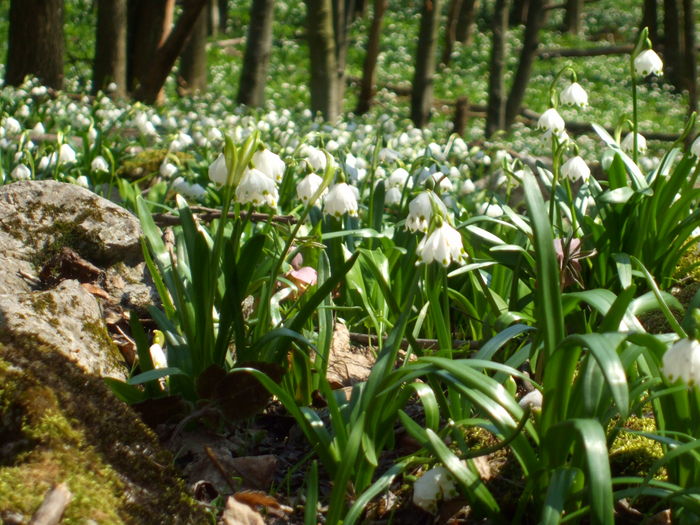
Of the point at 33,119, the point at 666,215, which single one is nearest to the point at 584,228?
the point at 666,215

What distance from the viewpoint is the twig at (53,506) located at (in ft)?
4.80

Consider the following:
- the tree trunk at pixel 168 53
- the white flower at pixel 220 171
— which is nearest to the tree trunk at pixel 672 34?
the tree trunk at pixel 168 53

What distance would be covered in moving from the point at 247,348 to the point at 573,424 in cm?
101

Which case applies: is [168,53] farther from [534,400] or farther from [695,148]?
[534,400]

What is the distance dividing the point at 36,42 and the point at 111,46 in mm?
816

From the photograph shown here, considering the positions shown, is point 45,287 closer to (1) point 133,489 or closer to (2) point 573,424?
(1) point 133,489

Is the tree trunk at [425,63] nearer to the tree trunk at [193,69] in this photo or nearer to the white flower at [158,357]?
the tree trunk at [193,69]

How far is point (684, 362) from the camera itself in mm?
1506

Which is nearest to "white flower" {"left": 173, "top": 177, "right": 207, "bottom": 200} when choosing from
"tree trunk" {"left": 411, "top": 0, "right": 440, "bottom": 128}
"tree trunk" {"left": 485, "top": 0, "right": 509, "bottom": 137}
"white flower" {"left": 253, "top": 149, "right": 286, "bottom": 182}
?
"white flower" {"left": 253, "top": 149, "right": 286, "bottom": 182}

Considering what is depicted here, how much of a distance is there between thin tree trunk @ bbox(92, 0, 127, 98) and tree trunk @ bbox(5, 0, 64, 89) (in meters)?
0.43

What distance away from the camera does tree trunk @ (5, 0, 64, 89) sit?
9.52 meters

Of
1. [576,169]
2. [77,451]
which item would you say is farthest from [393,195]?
[77,451]

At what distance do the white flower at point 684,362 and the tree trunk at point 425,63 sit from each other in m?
8.90

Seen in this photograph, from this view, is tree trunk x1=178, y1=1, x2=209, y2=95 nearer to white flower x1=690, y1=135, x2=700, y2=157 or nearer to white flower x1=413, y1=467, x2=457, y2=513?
white flower x1=690, y1=135, x2=700, y2=157
